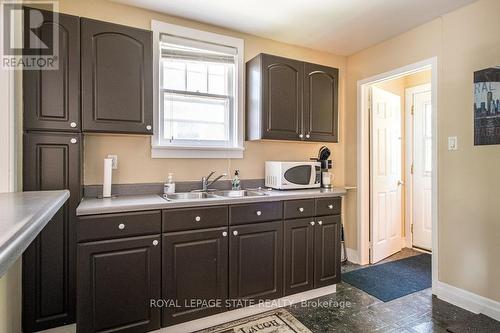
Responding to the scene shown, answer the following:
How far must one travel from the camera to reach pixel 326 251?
256 cm

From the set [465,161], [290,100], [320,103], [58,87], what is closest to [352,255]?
[465,161]

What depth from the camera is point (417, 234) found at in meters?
3.90

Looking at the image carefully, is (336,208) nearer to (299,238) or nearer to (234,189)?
(299,238)

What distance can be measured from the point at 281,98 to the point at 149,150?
1.33 metres

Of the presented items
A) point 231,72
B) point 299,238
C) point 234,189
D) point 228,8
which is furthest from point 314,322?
point 228,8

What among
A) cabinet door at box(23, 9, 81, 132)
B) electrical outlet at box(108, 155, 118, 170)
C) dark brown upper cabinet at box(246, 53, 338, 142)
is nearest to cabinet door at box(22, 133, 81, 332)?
cabinet door at box(23, 9, 81, 132)

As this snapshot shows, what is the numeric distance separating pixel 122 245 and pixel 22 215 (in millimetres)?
1064

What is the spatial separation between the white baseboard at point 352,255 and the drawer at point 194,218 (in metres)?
2.05

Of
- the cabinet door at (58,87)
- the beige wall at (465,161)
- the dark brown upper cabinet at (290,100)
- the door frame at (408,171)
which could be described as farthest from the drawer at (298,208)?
the door frame at (408,171)

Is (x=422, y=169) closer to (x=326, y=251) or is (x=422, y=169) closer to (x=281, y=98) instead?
(x=326, y=251)

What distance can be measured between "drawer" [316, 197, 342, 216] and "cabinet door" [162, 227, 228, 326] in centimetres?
92

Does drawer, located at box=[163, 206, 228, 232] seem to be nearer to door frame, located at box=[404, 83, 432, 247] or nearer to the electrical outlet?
the electrical outlet

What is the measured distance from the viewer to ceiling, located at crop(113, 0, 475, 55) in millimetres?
2324

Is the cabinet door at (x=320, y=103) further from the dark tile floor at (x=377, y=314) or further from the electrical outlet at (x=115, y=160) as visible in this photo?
the electrical outlet at (x=115, y=160)
